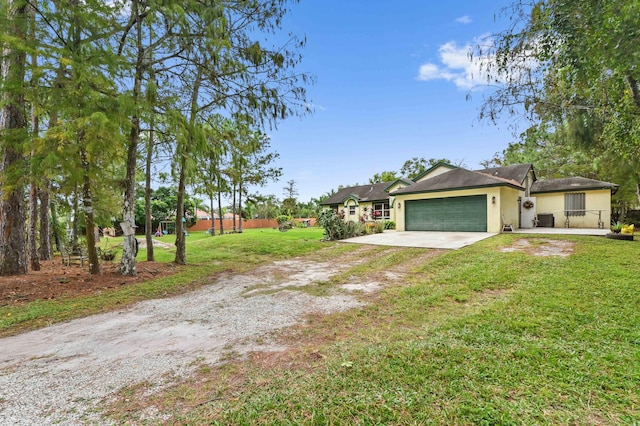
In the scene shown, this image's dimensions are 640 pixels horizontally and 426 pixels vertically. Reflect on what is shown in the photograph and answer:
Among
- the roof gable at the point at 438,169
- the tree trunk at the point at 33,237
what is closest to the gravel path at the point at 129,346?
the tree trunk at the point at 33,237

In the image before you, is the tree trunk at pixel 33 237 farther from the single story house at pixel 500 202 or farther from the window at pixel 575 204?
the window at pixel 575 204

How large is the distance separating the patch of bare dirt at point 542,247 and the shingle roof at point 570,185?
8539 millimetres

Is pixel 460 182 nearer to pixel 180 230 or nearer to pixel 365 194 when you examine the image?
pixel 365 194

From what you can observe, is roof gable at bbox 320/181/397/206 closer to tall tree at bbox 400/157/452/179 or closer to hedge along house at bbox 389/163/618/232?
hedge along house at bbox 389/163/618/232

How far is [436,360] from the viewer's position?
9.45 feet

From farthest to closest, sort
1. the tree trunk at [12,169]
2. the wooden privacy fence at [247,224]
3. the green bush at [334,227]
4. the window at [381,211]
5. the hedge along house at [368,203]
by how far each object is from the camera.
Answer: the wooden privacy fence at [247,224] → the window at [381,211] → the hedge along house at [368,203] → the green bush at [334,227] → the tree trunk at [12,169]

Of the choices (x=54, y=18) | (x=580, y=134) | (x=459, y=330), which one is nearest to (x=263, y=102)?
(x=54, y=18)

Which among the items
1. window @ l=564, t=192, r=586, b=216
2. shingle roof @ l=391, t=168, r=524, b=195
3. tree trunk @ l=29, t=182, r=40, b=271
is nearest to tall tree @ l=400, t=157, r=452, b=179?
shingle roof @ l=391, t=168, r=524, b=195

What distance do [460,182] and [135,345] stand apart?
15804 millimetres

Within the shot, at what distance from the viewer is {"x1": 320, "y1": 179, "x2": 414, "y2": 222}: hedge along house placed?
75.9 feet

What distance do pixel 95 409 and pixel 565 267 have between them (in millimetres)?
8954

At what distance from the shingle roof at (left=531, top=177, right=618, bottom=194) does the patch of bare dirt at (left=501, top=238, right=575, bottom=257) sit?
8539mm

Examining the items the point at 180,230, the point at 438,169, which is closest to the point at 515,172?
the point at 438,169

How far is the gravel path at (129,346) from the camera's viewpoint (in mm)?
2441
